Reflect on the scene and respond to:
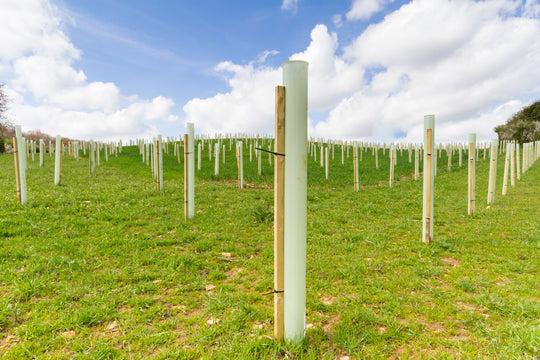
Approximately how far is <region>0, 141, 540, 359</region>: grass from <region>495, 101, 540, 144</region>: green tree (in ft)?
198

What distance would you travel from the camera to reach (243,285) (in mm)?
4219

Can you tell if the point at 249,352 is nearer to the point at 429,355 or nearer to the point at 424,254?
the point at 429,355

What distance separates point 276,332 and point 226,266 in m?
2.32

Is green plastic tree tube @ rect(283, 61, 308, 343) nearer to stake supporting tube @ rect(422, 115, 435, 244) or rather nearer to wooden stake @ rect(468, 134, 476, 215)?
stake supporting tube @ rect(422, 115, 435, 244)

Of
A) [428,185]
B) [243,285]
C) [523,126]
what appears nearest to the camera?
[243,285]

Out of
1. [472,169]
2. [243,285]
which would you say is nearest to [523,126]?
[472,169]

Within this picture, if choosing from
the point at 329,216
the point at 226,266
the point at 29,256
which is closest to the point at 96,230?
the point at 29,256

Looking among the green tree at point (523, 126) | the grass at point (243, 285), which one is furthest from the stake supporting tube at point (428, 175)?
the green tree at point (523, 126)

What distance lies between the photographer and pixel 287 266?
8.98 feet

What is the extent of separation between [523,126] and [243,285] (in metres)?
71.5

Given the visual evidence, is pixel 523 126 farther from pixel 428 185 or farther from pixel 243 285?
pixel 243 285

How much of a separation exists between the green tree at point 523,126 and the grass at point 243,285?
6028 centimetres

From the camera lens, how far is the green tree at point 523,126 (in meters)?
50.1

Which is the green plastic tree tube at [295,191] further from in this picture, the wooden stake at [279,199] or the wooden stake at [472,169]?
the wooden stake at [472,169]
